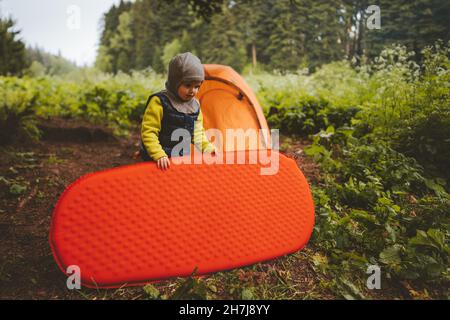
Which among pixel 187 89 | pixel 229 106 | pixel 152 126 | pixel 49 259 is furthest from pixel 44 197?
pixel 229 106

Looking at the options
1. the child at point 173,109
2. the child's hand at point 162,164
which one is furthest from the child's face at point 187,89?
the child's hand at point 162,164

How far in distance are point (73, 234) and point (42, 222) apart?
98cm

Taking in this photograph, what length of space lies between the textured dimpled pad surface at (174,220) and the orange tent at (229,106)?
130 cm

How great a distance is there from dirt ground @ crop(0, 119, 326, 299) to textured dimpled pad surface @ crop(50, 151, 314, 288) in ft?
0.41

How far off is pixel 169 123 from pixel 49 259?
3.48 feet

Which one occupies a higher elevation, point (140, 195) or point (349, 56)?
point (349, 56)

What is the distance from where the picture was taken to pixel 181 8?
2386cm

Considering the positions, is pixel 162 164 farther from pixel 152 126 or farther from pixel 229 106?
pixel 229 106

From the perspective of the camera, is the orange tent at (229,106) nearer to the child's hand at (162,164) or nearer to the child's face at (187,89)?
the child's face at (187,89)

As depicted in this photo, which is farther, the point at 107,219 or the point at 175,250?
the point at 175,250

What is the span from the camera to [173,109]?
200cm

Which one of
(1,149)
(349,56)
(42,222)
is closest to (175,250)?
(42,222)
